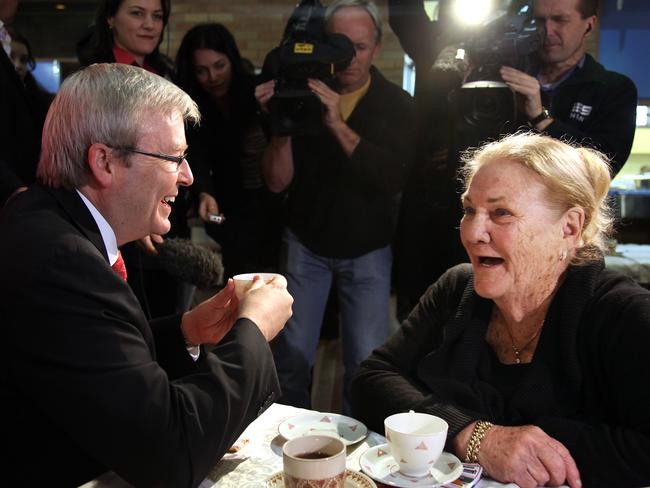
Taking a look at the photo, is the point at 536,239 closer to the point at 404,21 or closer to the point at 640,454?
the point at 640,454

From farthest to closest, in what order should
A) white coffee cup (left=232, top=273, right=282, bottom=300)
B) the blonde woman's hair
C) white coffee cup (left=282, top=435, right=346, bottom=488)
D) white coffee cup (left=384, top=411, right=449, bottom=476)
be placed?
the blonde woman's hair < white coffee cup (left=232, top=273, right=282, bottom=300) < white coffee cup (left=384, top=411, right=449, bottom=476) < white coffee cup (left=282, top=435, right=346, bottom=488)

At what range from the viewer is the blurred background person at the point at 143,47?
2711 mm

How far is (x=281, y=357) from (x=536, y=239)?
1.60m

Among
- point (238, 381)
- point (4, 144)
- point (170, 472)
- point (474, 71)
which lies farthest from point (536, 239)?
point (4, 144)

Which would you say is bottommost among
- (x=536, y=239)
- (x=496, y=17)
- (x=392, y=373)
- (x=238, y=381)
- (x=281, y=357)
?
(x=281, y=357)

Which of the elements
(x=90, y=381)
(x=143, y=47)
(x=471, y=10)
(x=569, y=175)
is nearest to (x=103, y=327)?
(x=90, y=381)

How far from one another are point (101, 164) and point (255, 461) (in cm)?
62

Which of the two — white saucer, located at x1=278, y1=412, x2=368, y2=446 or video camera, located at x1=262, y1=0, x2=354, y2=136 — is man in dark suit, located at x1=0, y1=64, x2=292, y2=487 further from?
video camera, located at x1=262, y1=0, x2=354, y2=136

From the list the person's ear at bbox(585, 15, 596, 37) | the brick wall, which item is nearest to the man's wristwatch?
the person's ear at bbox(585, 15, 596, 37)

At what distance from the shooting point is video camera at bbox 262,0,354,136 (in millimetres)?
2660

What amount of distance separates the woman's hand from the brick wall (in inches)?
83.5

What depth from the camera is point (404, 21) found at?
288 cm

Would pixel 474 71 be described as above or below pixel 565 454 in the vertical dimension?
above

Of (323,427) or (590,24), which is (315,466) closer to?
(323,427)
